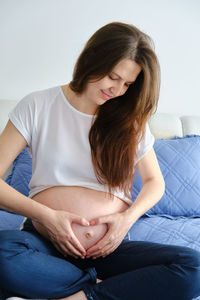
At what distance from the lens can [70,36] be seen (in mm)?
2014

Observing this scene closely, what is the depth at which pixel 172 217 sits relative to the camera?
1.59m

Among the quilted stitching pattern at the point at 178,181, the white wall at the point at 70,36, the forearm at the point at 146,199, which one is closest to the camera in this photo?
the forearm at the point at 146,199

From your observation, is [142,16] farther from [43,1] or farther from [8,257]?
[8,257]

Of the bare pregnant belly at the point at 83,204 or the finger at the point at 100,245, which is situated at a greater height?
the bare pregnant belly at the point at 83,204

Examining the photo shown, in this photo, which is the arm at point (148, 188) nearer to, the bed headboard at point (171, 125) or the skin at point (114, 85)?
the skin at point (114, 85)

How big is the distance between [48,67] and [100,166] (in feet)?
3.35

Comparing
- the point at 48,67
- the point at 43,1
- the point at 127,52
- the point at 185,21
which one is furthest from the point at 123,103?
the point at 185,21

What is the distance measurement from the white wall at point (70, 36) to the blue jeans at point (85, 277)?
122 cm

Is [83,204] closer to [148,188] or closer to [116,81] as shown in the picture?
[148,188]

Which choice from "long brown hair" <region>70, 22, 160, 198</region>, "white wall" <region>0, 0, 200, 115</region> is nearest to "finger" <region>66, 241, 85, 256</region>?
"long brown hair" <region>70, 22, 160, 198</region>

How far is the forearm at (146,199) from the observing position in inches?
44.4

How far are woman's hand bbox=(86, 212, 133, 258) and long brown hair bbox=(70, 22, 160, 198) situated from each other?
0.46 ft

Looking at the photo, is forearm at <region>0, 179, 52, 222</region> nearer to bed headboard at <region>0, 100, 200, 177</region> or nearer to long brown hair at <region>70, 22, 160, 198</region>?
long brown hair at <region>70, 22, 160, 198</region>

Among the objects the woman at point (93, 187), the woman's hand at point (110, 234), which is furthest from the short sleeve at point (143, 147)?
the woman's hand at point (110, 234)
